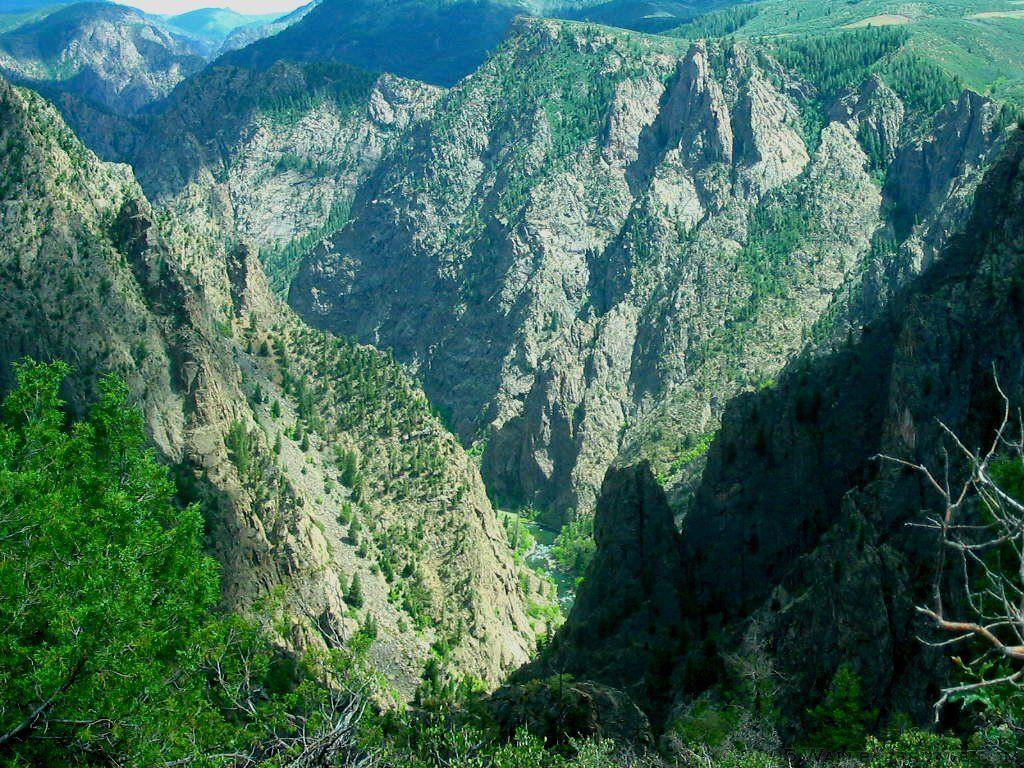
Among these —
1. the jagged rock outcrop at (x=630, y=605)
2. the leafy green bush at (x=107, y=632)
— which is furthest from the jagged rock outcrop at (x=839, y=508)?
the leafy green bush at (x=107, y=632)

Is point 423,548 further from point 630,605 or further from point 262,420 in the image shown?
point 630,605

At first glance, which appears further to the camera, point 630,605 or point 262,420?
point 262,420

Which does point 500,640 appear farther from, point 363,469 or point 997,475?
point 997,475

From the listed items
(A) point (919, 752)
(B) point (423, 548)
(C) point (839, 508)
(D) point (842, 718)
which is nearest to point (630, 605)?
(C) point (839, 508)

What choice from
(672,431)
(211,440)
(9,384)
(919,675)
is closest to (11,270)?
(9,384)

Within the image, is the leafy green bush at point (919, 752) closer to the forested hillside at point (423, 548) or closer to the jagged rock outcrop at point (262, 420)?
the forested hillside at point (423, 548)

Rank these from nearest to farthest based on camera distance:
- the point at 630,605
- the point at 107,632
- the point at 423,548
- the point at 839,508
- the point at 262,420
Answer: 1. the point at 107,632
2. the point at 839,508
3. the point at 630,605
4. the point at 262,420
5. the point at 423,548
